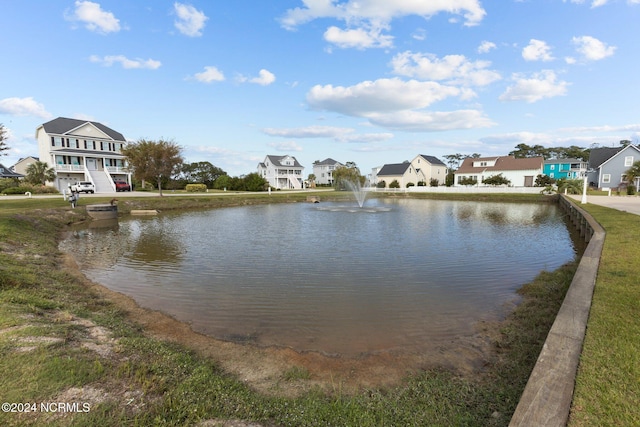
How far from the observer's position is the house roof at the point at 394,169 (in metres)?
78.6

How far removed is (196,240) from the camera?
15820 millimetres

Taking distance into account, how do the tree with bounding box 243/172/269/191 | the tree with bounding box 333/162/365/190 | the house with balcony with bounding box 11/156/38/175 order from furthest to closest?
the tree with bounding box 333/162/365/190 < the house with balcony with bounding box 11/156/38/175 < the tree with bounding box 243/172/269/191

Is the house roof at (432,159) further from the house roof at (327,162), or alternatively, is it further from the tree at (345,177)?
the house roof at (327,162)

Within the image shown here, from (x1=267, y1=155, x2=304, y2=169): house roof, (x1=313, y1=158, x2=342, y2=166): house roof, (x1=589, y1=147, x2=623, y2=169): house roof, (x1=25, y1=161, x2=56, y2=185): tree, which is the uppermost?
(x1=313, y1=158, x2=342, y2=166): house roof

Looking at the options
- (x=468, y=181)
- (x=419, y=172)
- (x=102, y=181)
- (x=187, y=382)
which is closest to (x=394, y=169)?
(x=419, y=172)

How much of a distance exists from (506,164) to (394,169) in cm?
2539

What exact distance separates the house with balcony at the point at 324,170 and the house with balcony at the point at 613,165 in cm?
6459

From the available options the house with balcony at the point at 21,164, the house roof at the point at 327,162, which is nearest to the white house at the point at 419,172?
the house roof at the point at 327,162

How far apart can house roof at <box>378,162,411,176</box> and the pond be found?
61014 mm

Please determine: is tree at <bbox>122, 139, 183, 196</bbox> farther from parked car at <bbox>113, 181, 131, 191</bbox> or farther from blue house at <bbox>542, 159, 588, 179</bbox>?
blue house at <bbox>542, 159, 588, 179</bbox>

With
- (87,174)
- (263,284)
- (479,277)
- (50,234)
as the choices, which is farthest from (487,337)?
(87,174)

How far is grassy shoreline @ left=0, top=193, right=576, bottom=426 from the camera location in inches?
128

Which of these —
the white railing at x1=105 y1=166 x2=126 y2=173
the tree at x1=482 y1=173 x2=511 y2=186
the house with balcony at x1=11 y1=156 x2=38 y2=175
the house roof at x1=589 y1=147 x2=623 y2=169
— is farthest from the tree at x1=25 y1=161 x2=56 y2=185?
the house roof at x1=589 y1=147 x2=623 y2=169

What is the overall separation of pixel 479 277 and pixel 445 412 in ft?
22.9
